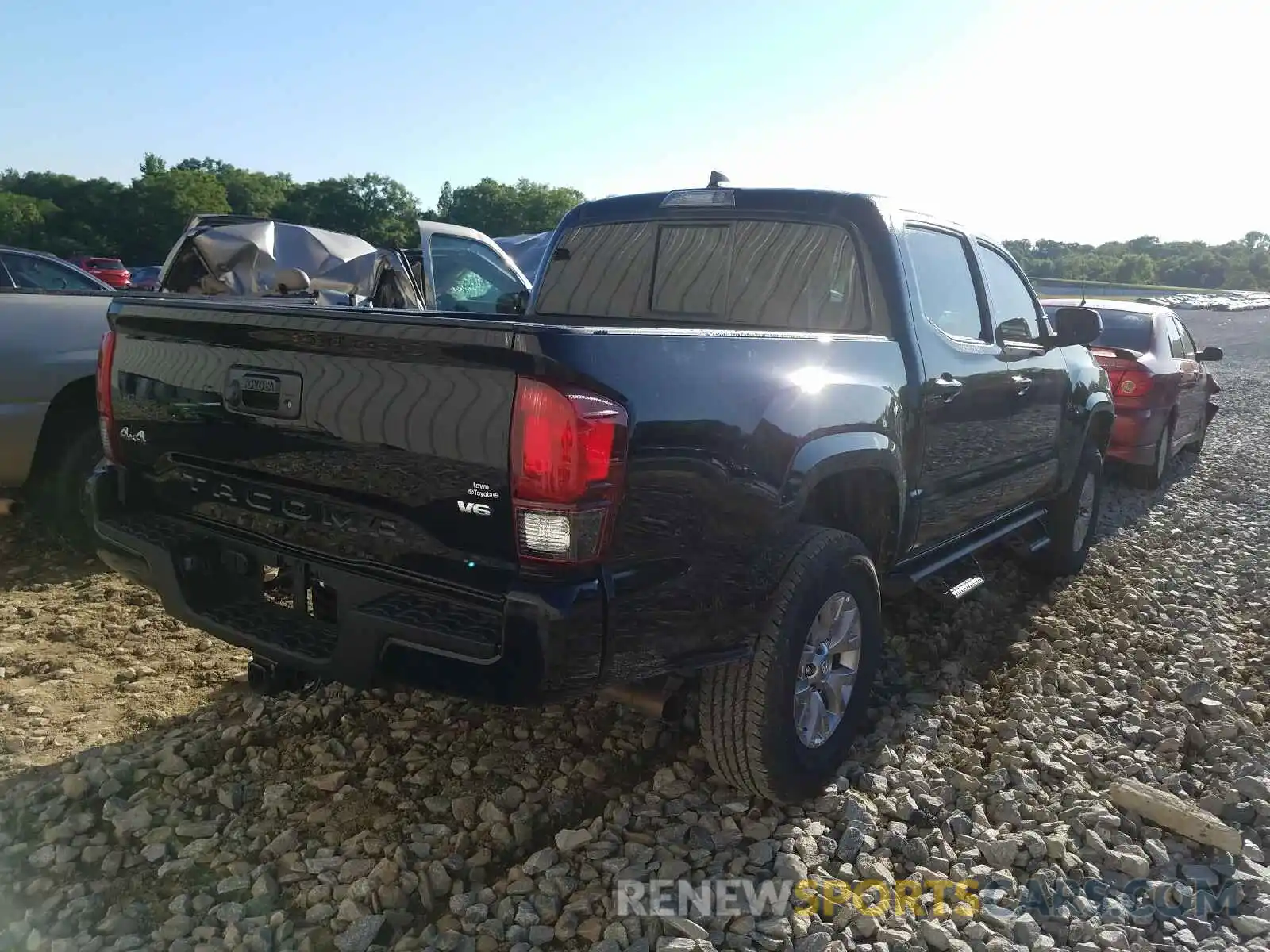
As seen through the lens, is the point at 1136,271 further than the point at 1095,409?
Yes

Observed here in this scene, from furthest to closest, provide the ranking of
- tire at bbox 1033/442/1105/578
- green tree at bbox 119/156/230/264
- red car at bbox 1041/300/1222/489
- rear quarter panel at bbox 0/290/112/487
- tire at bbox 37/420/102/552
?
green tree at bbox 119/156/230/264 → red car at bbox 1041/300/1222/489 → tire at bbox 1033/442/1105/578 → tire at bbox 37/420/102/552 → rear quarter panel at bbox 0/290/112/487

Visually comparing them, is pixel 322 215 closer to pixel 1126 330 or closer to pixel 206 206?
pixel 206 206

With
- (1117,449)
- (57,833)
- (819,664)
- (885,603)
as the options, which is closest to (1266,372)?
(1117,449)

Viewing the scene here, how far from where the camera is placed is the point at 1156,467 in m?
8.12

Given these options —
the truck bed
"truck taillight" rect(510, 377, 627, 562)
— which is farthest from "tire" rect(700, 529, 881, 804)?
"truck taillight" rect(510, 377, 627, 562)

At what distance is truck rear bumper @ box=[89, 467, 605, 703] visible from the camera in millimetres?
2156

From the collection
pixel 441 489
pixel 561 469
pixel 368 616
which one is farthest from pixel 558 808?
pixel 561 469

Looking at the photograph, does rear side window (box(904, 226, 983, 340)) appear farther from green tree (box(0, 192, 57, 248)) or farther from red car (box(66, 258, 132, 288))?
green tree (box(0, 192, 57, 248))

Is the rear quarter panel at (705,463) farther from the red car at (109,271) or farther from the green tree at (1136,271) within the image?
the green tree at (1136,271)

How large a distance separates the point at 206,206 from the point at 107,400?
76350mm

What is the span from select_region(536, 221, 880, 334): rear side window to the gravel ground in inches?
63.4

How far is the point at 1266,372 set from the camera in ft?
78.1

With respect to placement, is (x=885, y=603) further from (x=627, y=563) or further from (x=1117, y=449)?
(x=1117, y=449)

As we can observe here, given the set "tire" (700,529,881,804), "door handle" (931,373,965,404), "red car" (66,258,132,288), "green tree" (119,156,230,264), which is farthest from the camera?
"green tree" (119,156,230,264)
